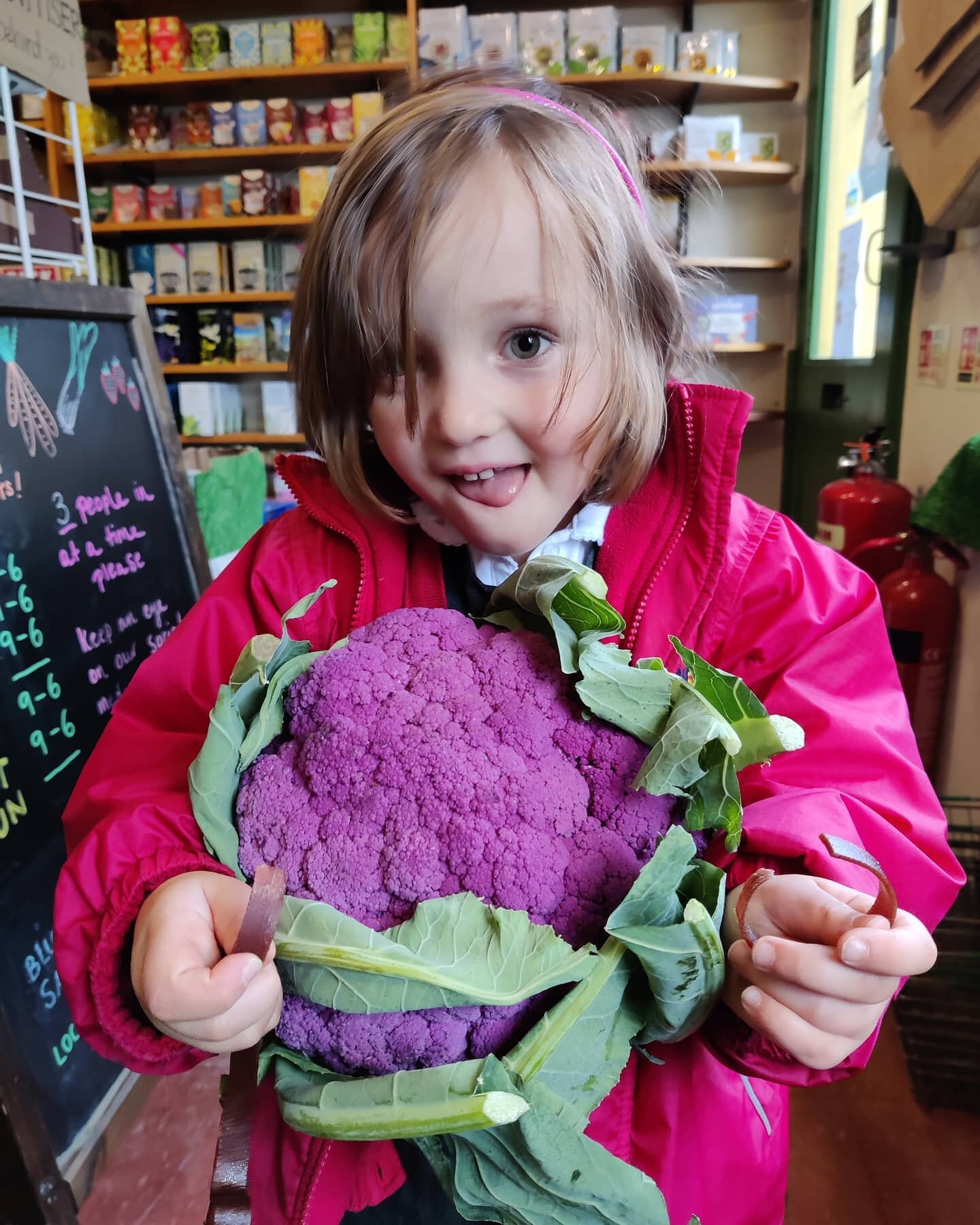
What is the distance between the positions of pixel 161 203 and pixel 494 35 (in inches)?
57.4

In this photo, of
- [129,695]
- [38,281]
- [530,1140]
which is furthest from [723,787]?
[38,281]

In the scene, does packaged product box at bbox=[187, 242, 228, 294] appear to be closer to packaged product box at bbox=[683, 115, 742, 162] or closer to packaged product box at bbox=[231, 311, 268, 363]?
packaged product box at bbox=[231, 311, 268, 363]

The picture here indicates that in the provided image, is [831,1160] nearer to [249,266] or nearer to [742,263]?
[742,263]

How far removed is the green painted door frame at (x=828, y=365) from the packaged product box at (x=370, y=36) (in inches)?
61.7

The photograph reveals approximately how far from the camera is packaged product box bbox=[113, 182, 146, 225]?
325cm

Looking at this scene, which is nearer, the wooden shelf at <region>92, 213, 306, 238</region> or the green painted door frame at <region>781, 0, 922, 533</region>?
the green painted door frame at <region>781, 0, 922, 533</region>

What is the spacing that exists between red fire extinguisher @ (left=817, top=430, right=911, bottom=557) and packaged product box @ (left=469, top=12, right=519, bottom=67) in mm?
2080

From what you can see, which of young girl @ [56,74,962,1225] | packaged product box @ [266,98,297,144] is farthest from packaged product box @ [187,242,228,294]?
young girl @ [56,74,962,1225]

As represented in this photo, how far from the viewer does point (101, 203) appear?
10.8 feet

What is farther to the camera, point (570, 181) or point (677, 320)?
point (677, 320)

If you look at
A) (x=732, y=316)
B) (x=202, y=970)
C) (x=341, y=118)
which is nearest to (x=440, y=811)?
(x=202, y=970)

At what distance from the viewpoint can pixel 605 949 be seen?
0.48 metres

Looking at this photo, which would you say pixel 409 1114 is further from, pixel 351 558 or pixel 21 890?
pixel 21 890

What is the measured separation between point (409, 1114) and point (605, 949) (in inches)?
5.5
